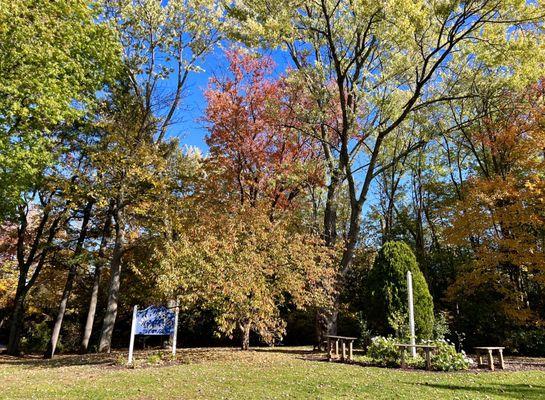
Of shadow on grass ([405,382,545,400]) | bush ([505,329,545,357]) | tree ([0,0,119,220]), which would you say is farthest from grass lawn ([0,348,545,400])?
tree ([0,0,119,220])

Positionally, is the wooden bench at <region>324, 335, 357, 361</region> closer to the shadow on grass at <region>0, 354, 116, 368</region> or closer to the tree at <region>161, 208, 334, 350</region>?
the tree at <region>161, 208, 334, 350</region>

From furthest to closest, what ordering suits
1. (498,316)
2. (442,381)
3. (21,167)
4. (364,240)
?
(364,240)
(498,316)
(21,167)
(442,381)

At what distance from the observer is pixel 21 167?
492 inches

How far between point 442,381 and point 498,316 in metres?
8.50

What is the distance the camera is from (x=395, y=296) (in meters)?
11.5

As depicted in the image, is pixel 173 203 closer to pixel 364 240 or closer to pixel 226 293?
pixel 226 293

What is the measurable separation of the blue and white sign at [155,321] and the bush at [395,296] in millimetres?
5698

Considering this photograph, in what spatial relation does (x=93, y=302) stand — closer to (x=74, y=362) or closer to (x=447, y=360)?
(x=74, y=362)

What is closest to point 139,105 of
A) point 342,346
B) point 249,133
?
point 249,133

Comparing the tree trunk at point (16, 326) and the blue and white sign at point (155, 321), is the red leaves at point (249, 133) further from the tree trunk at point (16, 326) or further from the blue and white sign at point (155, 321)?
the tree trunk at point (16, 326)

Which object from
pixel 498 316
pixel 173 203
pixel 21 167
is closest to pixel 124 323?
pixel 173 203

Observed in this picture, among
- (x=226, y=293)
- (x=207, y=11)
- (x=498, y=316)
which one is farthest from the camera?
(x=207, y=11)

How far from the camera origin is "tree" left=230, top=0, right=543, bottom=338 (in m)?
11.5

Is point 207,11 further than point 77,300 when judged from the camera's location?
No
